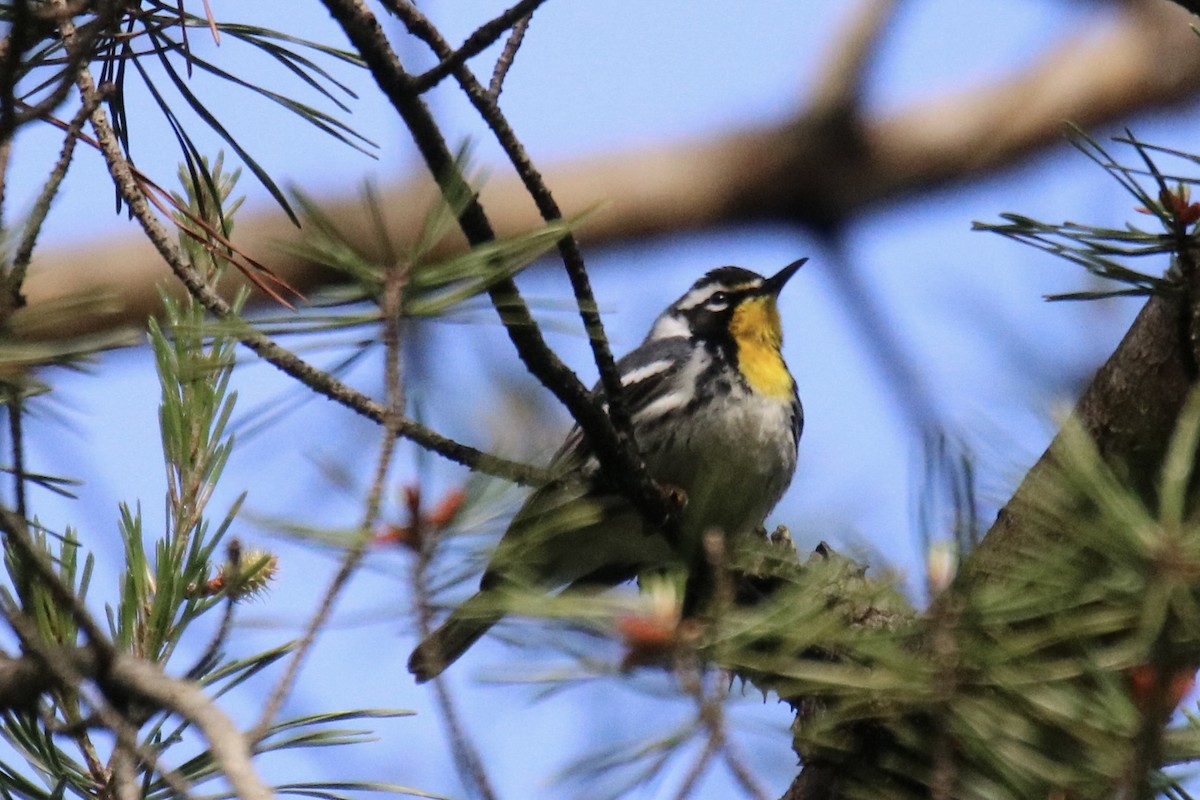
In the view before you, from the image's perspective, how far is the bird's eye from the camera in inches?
180

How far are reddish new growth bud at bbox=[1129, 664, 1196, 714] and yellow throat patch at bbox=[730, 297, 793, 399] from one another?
2.53 metres

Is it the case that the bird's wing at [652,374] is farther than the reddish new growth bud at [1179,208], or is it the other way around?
the bird's wing at [652,374]

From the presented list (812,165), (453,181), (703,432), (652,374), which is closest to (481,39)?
(453,181)

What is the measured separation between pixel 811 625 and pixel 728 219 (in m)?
5.45

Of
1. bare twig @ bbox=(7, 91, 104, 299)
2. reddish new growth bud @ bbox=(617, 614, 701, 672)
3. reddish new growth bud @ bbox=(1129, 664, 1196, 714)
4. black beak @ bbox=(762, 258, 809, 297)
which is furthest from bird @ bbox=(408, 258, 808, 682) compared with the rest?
reddish new growth bud @ bbox=(1129, 664, 1196, 714)

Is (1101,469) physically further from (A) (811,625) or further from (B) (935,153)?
(B) (935,153)

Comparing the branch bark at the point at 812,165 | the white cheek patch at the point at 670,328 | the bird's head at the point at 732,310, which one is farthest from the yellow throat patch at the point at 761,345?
the branch bark at the point at 812,165

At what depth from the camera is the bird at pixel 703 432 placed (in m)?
3.45

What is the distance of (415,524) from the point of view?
1587 mm

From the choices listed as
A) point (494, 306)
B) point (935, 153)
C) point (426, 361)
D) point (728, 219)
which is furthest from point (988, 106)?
point (494, 306)

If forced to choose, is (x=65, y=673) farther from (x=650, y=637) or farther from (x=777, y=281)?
(x=777, y=281)

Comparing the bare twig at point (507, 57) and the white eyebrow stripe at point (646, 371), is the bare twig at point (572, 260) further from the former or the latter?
the white eyebrow stripe at point (646, 371)

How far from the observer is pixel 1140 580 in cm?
140

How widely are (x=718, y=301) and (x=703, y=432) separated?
87cm
